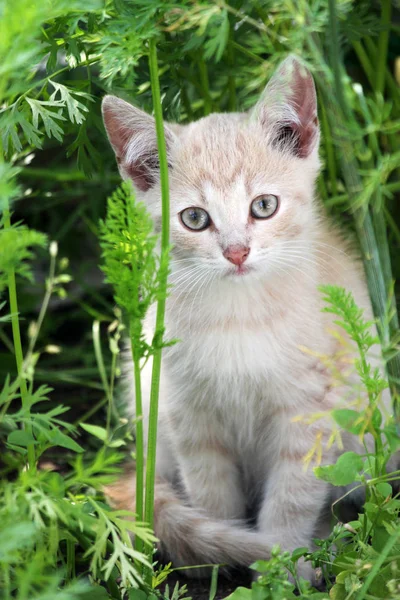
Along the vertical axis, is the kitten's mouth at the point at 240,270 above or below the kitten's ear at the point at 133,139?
below

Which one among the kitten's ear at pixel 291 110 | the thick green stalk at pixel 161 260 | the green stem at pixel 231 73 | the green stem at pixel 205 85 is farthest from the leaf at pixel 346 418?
the green stem at pixel 205 85

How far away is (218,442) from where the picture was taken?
2039 mm

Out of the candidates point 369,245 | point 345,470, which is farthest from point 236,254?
point 345,470

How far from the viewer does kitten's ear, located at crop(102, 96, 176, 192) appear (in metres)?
1.75

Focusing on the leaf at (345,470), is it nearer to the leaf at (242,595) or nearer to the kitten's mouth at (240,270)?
the leaf at (242,595)

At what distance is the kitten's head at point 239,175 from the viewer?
5.77 feet

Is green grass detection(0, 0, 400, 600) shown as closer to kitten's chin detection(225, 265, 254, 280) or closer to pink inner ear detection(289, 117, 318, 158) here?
pink inner ear detection(289, 117, 318, 158)

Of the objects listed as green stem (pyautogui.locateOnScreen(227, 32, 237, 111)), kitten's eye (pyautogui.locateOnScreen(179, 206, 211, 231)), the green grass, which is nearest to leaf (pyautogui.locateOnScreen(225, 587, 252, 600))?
the green grass

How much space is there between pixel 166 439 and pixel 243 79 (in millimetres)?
1059

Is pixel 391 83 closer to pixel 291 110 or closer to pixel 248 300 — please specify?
pixel 291 110

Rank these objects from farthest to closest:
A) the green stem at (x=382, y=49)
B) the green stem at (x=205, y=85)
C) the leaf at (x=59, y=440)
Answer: the green stem at (x=382, y=49) → the green stem at (x=205, y=85) → the leaf at (x=59, y=440)

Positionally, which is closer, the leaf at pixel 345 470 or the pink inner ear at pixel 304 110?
the leaf at pixel 345 470

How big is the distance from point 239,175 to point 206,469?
749mm

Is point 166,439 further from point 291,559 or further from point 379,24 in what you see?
point 379,24
